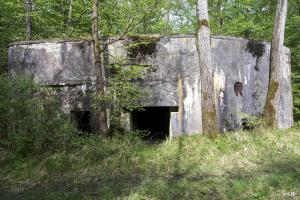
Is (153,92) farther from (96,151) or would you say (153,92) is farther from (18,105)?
(18,105)

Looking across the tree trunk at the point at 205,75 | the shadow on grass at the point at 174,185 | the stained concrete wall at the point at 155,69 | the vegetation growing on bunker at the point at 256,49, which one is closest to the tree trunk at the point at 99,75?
the stained concrete wall at the point at 155,69

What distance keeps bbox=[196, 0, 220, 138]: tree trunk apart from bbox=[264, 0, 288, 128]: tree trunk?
2.36m

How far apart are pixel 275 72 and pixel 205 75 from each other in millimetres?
2931

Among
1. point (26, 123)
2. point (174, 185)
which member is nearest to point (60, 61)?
point (26, 123)

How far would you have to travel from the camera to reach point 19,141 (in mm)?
7531

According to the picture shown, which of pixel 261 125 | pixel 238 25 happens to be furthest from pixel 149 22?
pixel 261 125

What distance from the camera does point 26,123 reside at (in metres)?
7.53

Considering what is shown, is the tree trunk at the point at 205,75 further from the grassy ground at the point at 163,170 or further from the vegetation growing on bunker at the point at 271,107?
the vegetation growing on bunker at the point at 271,107

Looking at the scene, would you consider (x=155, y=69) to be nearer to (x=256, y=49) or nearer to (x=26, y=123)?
(x=256, y=49)

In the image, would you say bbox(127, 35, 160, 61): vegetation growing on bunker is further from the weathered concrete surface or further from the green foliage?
the green foliage

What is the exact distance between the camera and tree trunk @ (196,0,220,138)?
9.19m

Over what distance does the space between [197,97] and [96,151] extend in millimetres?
3486

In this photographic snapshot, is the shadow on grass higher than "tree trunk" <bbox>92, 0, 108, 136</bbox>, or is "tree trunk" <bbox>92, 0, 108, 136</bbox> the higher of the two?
"tree trunk" <bbox>92, 0, 108, 136</bbox>

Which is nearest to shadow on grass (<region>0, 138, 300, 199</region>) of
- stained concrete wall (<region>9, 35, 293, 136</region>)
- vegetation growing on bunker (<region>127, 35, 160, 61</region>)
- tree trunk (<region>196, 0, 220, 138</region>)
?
tree trunk (<region>196, 0, 220, 138</region>)
